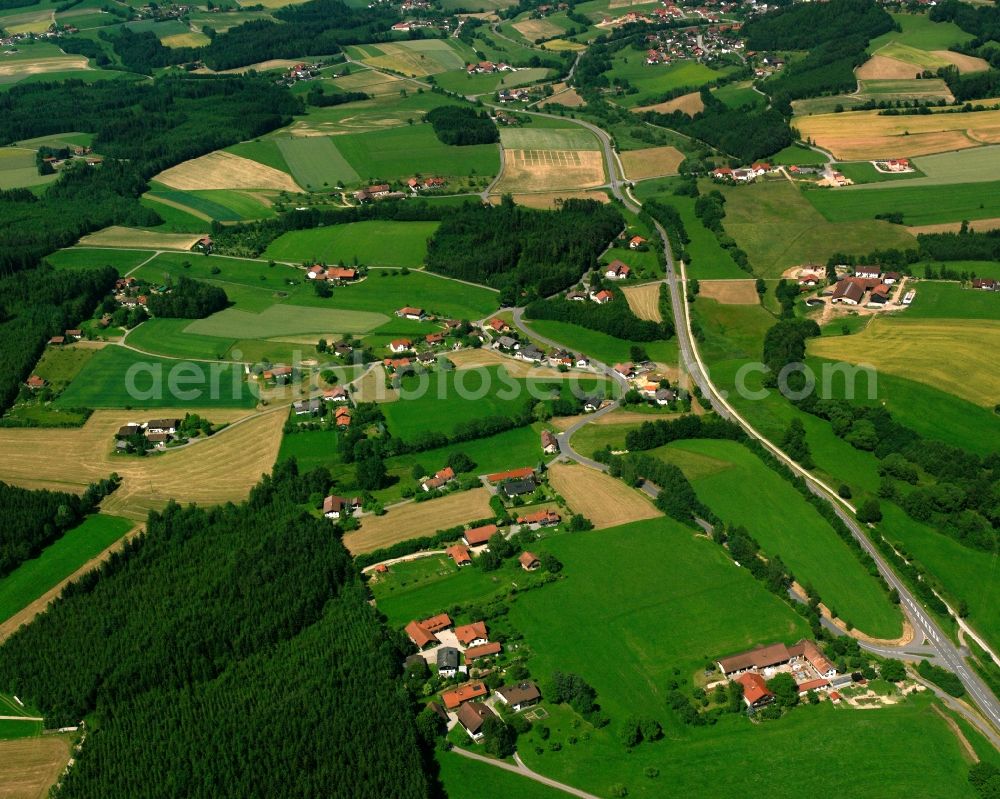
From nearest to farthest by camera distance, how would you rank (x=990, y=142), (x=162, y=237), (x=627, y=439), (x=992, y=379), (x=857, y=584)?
(x=857, y=584) → (x=627, y=439) → (x=992, y=379) → (x=162, y=237) → (x=990, y=142)

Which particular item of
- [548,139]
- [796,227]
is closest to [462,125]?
[548,139]

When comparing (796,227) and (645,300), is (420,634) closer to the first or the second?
(645,300)

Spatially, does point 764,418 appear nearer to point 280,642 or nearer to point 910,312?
point 910,312

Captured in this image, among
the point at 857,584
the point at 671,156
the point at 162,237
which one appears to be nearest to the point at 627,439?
the point at 857,584

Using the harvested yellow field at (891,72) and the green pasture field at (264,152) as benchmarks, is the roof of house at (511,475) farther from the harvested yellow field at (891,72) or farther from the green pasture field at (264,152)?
the harvested yellow field at (891,72)

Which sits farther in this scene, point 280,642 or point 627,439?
point 627,439

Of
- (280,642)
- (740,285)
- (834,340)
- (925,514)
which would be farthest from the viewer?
(740,285)
